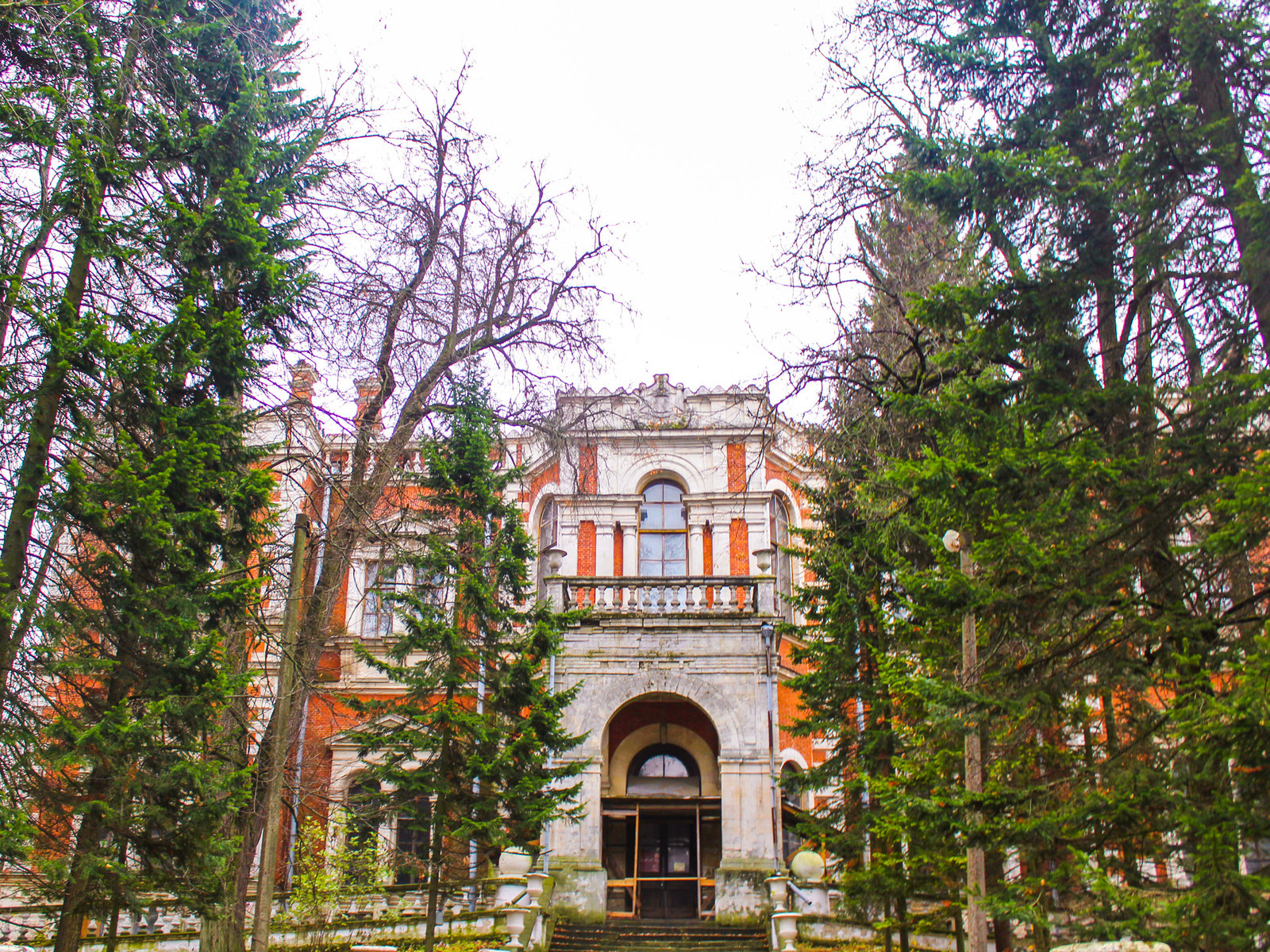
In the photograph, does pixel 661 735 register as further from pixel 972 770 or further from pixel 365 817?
pixel 972 770

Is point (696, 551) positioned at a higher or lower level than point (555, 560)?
higher

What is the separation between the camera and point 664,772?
21.2 metres

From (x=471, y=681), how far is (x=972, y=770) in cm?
841

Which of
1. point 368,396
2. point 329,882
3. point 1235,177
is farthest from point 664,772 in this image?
point 1235,177

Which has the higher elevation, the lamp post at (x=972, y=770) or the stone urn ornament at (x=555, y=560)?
the stone urn ornament at (x=555, y=560)

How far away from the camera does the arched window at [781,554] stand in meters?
22.8

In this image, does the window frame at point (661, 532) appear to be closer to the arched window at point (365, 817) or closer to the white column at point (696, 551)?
the white column at point (696, 551)

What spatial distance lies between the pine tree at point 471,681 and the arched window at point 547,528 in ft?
22.0

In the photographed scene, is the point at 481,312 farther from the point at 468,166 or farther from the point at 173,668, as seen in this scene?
the point at 173,668

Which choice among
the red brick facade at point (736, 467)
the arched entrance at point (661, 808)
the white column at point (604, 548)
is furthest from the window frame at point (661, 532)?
the arched entrance at point (661, 808)

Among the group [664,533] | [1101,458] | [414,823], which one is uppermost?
[664,533]

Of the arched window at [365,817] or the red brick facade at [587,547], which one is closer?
the arched window at [365,817]

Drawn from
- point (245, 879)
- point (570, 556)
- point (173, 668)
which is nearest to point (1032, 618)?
point (173, 668)

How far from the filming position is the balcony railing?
64.7ft
